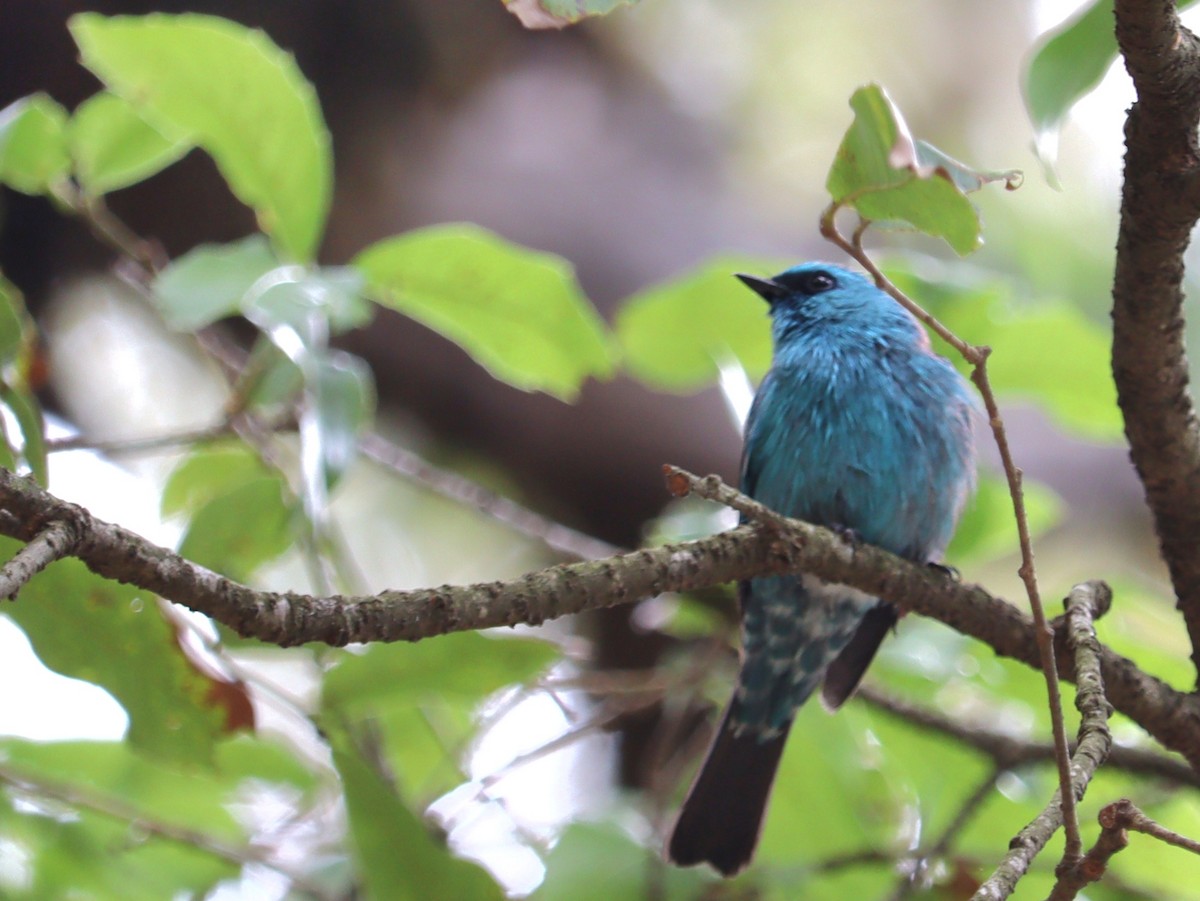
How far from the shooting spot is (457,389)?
13.4 feet

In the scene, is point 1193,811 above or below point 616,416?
below

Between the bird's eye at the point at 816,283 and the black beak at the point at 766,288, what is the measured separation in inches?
2.9

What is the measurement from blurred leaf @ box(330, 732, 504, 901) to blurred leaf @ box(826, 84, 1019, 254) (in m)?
1.37

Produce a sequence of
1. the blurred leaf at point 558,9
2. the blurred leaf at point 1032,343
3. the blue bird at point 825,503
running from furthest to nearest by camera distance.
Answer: the blue bird at point 825,503 → the blurred leaf at point 1032,343 → the blurred leaf at point 558,9

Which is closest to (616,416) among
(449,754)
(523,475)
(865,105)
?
(523,475)

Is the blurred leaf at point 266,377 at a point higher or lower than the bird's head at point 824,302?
lower

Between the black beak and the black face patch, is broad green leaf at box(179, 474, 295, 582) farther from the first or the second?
the black face patch

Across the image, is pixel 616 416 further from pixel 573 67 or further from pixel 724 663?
pixel 573 67

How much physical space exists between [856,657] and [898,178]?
1.57m

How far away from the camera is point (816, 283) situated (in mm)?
3533

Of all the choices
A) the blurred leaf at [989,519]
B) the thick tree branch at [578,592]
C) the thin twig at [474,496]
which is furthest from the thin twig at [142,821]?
the blurred leaf at [989,519]

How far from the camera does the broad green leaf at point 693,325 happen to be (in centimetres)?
295

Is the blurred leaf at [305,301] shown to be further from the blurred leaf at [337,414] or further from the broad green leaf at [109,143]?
the broad green leaf at [109,143]

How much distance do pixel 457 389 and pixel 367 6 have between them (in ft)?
4.32
